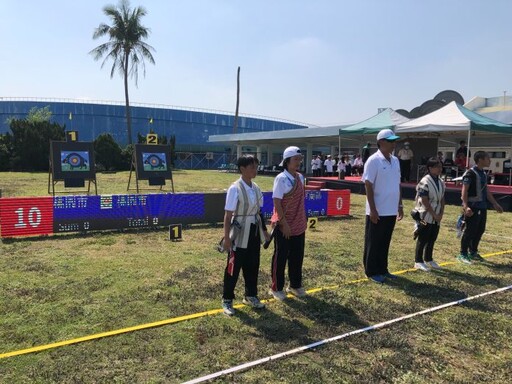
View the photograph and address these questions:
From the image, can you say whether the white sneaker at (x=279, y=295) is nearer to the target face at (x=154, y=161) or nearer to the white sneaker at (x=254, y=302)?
the white sneaker at (x=254, y=302)

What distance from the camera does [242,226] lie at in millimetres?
3924

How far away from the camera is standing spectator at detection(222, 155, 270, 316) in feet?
12.7

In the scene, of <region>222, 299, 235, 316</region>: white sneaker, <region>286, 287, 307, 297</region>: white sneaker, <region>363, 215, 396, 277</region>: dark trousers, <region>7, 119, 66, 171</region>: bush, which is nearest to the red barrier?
<region>363, 215, 396, 277</region>: dark trousers

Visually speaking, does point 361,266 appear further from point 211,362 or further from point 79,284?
point 79,284

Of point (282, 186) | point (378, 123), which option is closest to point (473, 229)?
point (282, 186)

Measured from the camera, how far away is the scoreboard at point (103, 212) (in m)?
7.37

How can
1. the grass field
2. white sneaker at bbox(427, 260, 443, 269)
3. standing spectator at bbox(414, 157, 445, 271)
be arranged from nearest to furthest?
the grass field
standing spectator at bbox(414, 157, 445, 271)
white sneaker at bbox(427, 260, 443, 269)

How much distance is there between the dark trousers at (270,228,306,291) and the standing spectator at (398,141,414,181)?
13.5 m

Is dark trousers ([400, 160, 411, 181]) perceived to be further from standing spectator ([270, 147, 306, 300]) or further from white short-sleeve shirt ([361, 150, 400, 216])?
standing spectator ([270, 147, 306, 300])

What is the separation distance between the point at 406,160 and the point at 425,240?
41.7 ft

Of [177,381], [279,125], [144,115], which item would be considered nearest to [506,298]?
[177,381]

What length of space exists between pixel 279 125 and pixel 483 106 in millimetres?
42207

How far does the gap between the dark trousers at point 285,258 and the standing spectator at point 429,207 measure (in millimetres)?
2093

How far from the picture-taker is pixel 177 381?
2.80 m
